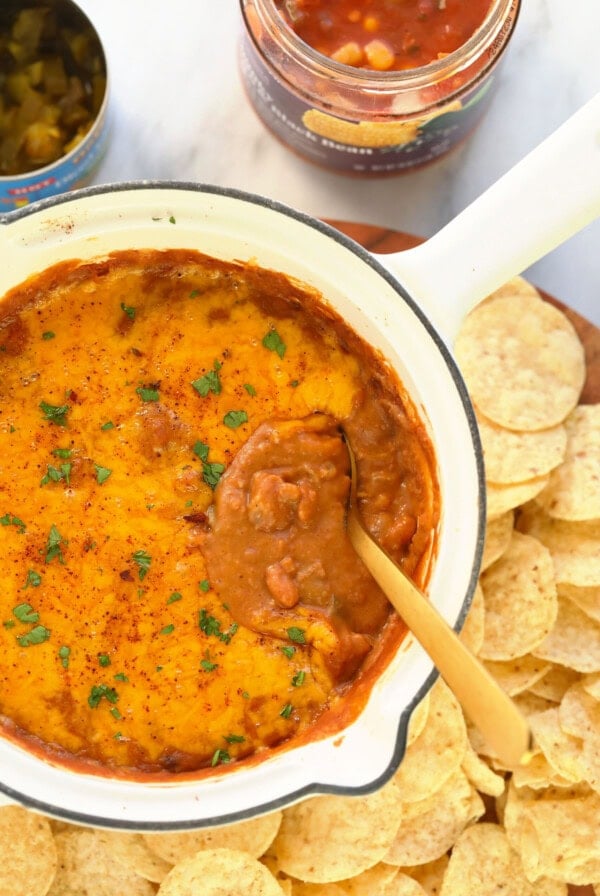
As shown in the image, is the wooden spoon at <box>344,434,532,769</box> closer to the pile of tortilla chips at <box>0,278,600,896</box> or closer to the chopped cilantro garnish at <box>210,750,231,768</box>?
the pile of tortilla chips at <box>0,278,600,896</box>

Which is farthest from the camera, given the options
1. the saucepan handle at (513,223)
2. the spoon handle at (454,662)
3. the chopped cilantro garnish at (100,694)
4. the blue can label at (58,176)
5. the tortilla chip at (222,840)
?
the tortilla chip at (222,840)

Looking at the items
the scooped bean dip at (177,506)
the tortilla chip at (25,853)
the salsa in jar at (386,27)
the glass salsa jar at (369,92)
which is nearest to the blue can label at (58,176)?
the scooped bean dip at (177,506)

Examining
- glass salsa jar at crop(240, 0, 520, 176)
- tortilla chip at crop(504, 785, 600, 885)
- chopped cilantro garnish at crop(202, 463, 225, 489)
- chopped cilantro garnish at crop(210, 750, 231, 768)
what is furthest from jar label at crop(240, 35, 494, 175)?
tortilla chip at crop(504, 785, 600, 885)

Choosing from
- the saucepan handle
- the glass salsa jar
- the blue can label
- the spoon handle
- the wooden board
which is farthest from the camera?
the wooden board

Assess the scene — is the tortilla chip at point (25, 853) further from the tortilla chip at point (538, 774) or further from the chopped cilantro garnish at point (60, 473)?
the tortilla chip at point (538, 774)

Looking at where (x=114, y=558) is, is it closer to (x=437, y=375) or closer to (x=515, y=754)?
(x=437, y=375)

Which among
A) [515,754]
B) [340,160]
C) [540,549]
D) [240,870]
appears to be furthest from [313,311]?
[240,870]

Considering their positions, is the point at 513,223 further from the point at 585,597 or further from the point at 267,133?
the point at 585,597
